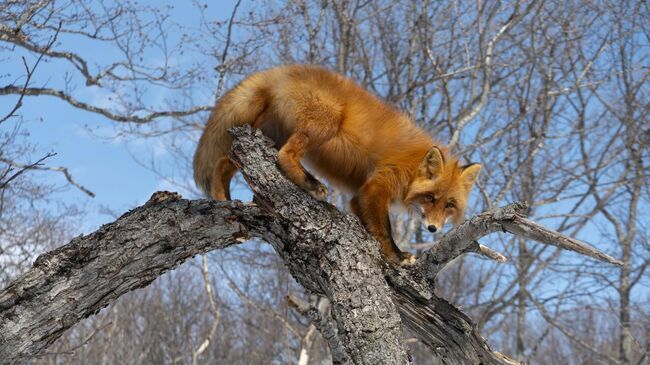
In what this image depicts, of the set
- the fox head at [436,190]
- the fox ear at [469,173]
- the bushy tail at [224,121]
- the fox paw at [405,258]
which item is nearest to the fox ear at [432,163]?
the fox head at [436,190]

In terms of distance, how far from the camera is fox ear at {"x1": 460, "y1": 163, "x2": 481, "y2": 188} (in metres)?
5.61

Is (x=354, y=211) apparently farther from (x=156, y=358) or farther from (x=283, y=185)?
(x=156, y=358)

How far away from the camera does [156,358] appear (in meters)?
22.8

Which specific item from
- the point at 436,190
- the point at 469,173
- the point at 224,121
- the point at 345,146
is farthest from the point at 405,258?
the point at 224,121

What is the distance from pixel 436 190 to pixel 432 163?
24cm

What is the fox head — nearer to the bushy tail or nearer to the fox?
the fox

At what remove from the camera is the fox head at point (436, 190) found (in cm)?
528

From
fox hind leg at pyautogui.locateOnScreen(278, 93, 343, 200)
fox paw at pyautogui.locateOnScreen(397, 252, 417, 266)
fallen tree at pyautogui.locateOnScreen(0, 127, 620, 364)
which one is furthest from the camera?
fox paw at pyautogui.locateOnScreen(397, 252, 417, 266)

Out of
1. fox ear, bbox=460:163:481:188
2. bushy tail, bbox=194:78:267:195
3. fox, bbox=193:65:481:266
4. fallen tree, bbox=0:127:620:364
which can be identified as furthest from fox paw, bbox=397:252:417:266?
bushy tail, bbox=194:78:267:195

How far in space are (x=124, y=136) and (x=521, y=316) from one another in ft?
35.7

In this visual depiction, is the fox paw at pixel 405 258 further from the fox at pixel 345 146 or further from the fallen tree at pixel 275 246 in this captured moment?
the fallen tree at pixel 275 246

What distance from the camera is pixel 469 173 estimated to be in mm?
5656

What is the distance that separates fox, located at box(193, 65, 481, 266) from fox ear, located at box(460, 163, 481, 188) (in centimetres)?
1

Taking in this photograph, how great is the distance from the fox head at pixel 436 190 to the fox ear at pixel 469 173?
1cm
